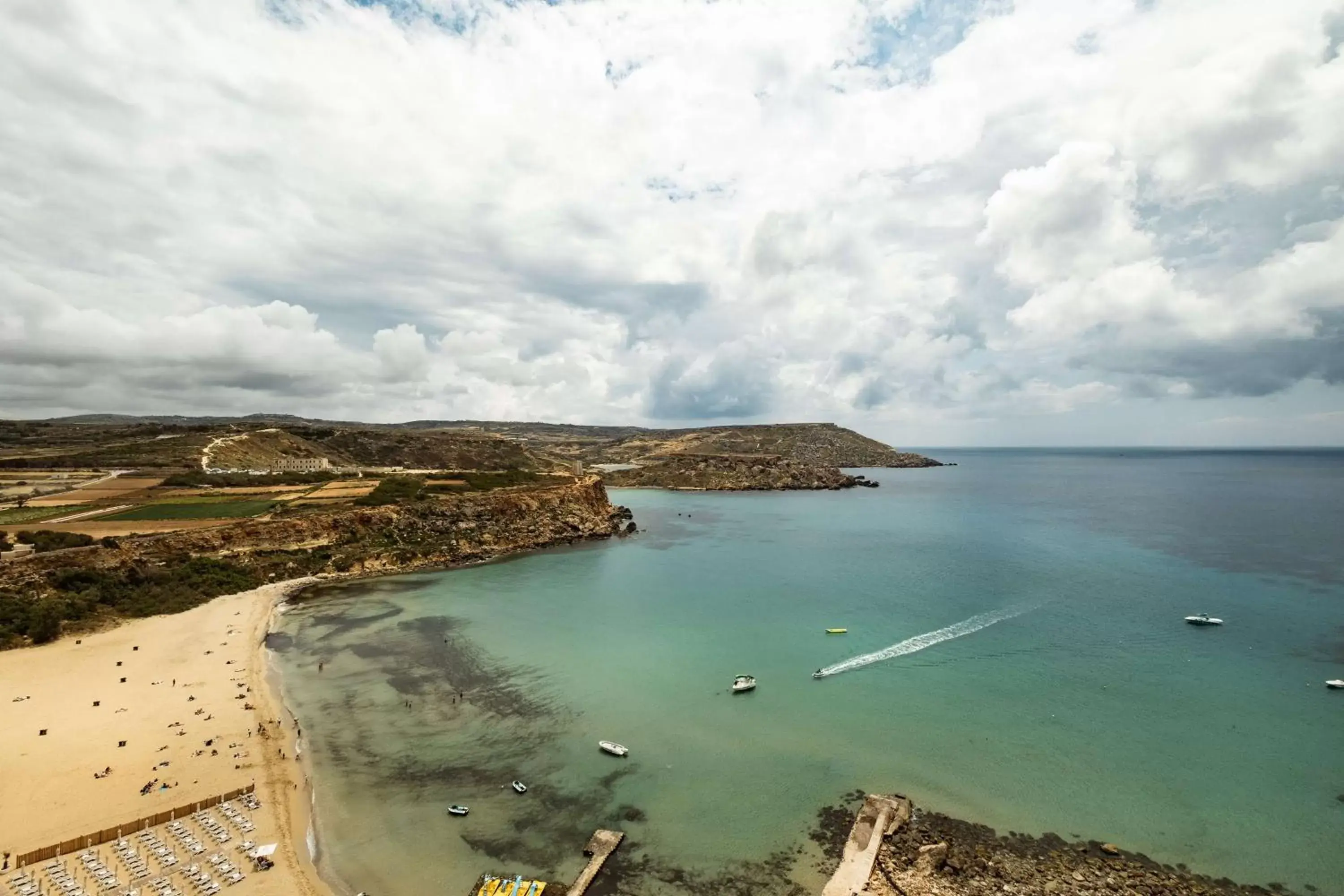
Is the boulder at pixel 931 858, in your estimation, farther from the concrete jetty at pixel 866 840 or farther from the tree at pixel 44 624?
the tree at pixel 44 624

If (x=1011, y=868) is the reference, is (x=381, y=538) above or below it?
above

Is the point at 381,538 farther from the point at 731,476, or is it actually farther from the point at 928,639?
the point at 731,476

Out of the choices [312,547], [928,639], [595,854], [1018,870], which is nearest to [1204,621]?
[928,639]

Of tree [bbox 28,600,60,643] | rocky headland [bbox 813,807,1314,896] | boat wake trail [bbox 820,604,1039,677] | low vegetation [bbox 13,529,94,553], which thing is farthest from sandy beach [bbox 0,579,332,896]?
boat wake trail [bbox 820,604,1039,677]

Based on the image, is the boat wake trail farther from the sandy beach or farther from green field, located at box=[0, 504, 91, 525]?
green field, located at box=[0, 504, 91, 525]

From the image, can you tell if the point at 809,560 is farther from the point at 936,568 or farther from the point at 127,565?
the point at 127,565
